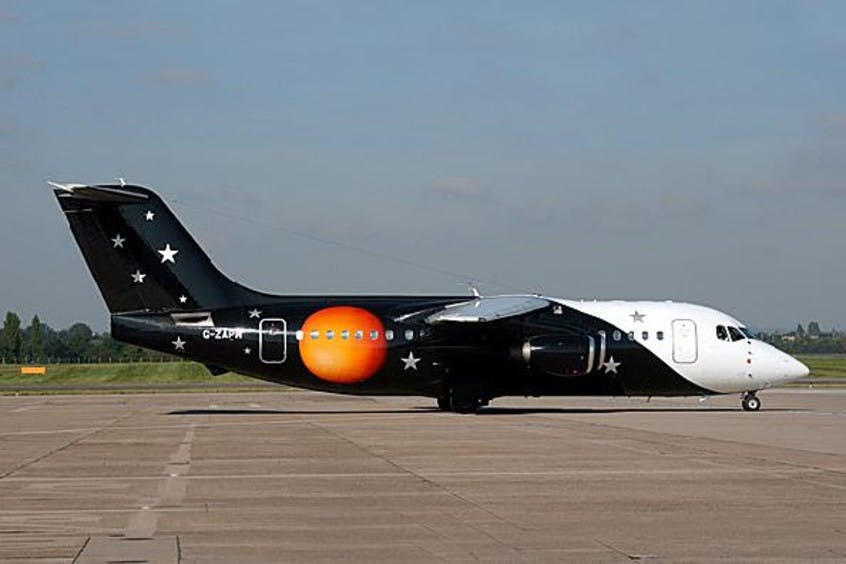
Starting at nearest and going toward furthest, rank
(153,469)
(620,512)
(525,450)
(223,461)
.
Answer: (620,512), (153,469), (223,461), (525,450)

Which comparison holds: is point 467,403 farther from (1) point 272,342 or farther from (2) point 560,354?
(1) point 272,342

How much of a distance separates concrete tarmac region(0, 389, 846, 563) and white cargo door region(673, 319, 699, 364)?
266 inches

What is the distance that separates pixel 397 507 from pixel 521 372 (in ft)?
90.4

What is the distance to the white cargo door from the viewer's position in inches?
1820

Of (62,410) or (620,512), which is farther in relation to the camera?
(62,410)

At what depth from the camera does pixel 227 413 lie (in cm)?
4531

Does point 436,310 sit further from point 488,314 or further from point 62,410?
point 62,410

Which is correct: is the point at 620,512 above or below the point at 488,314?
below

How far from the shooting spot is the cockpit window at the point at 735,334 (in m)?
47.1

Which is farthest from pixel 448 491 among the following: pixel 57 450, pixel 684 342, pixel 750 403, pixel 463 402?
pixel 750 403

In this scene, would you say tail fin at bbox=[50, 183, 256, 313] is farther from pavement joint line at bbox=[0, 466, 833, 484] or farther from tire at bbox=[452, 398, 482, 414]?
pavement joint line at bbox=[0, 466, 833, 484]

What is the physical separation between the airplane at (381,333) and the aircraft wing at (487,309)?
64mm

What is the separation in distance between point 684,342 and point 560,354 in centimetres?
462

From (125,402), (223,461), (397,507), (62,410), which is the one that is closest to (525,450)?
(223,461)
